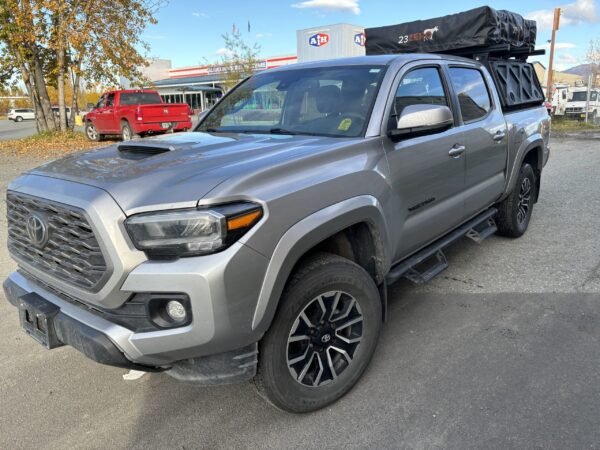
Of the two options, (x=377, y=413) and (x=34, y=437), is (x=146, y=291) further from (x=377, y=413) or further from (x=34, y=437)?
(x=377, y=413)

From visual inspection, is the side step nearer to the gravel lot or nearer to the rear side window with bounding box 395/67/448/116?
the gravel lot

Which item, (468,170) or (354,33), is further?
(354,33)

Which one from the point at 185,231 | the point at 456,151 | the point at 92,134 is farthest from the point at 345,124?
the point at 92,134

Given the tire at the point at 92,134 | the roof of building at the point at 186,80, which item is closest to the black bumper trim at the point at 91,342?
the tire at the point at 92,134

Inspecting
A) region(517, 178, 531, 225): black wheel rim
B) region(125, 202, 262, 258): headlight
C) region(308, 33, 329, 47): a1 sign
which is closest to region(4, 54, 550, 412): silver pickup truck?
region(125, 202, 262, 258): headlight

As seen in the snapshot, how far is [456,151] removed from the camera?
3.61m

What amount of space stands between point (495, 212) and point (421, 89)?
73.5 inches

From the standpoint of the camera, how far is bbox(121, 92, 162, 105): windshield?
17.6 m

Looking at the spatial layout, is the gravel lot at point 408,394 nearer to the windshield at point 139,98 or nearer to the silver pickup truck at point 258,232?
the silver pickup truck at point 258,232

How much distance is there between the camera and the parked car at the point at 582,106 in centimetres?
2346

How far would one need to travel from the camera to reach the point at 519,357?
302cm

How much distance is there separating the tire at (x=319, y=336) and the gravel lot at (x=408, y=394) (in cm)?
14

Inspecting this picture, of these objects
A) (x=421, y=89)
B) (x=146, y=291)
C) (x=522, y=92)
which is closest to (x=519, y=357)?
(x=421, y=89)

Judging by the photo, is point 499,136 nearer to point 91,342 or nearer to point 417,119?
point 417,119
